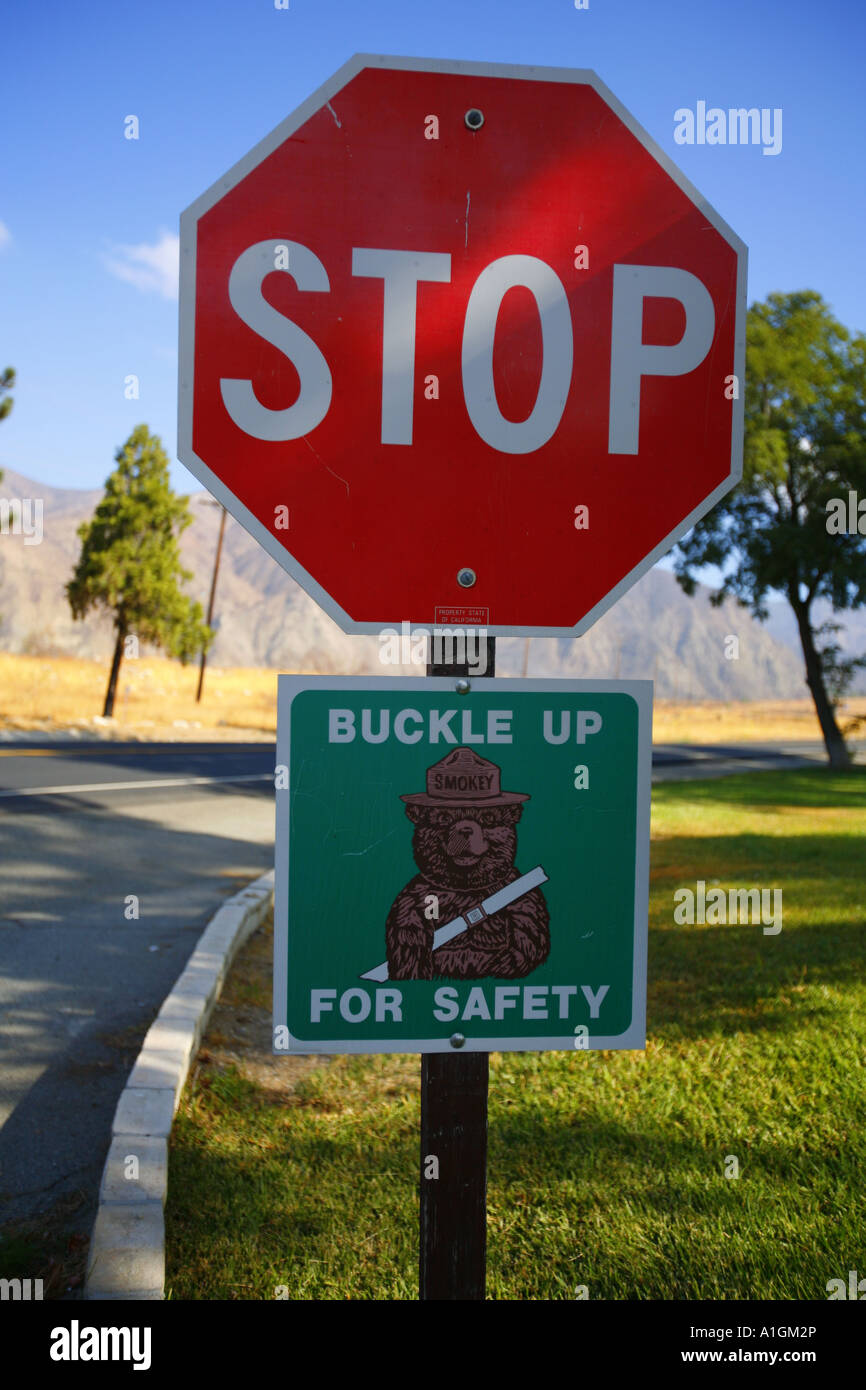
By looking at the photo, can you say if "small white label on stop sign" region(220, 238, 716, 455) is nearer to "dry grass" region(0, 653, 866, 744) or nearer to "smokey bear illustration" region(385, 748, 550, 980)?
"smokey bear illustration" region(385, 748, 550, 980)

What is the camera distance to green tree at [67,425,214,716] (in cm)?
3008

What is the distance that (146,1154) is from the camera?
3080 mm

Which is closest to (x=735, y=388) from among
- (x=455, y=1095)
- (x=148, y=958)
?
(x=455, y=1095)

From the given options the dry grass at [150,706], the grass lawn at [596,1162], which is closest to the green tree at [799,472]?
the dry grass at [150,706]

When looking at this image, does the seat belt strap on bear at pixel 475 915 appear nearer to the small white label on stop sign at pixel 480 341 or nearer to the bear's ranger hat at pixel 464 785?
the bear's ranger hat at pixel 464 785

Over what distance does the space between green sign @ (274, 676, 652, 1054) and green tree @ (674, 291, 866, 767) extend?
2274 cm

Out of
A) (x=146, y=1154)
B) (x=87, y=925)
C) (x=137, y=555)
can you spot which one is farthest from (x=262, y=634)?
(x=146, y=1154)

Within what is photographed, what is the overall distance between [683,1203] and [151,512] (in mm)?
29823

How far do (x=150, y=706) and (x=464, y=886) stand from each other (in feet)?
125

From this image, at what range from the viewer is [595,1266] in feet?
8.79

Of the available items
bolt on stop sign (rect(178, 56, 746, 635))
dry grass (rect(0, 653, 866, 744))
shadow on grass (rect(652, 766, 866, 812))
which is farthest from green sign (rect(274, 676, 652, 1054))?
dry grass (rect(0, 653, 866, 744))

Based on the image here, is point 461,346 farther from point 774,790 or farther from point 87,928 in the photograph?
point 774,790
